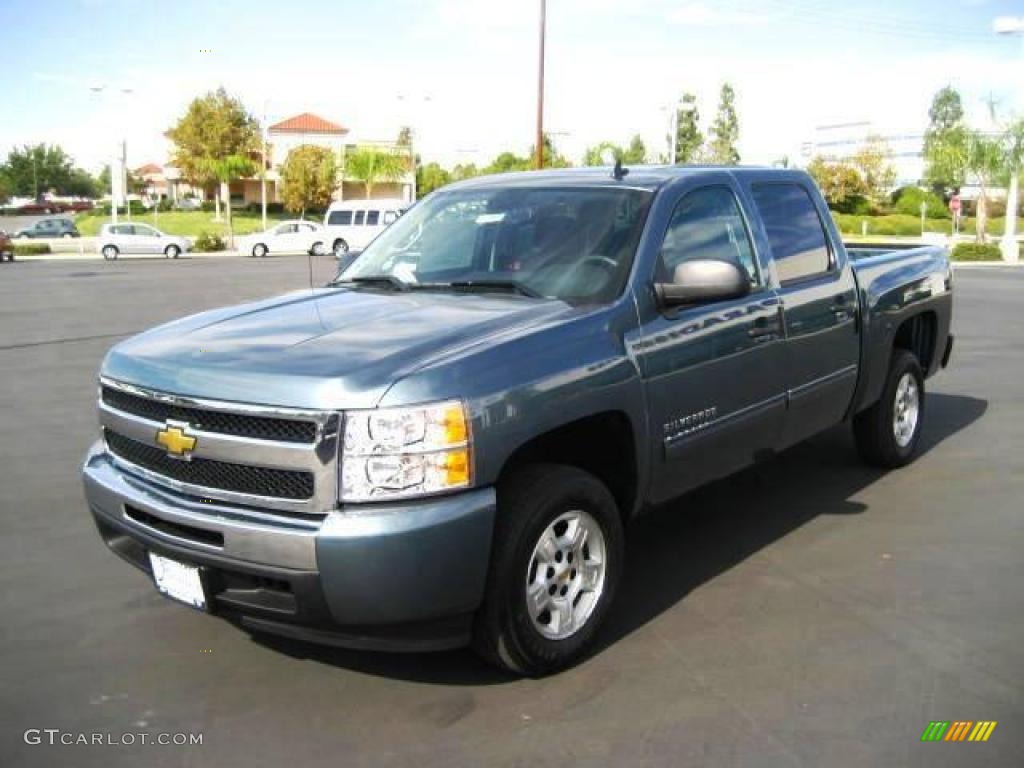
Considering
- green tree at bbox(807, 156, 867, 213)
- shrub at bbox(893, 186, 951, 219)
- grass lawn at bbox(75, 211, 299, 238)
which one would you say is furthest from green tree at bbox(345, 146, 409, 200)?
shrub at bbox(893, 186, 951, 219)

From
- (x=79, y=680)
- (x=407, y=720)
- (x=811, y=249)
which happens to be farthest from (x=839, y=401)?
(x=79, y=680)

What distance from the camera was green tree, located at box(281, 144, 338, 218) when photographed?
66.3 meters

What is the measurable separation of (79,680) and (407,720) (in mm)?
1294

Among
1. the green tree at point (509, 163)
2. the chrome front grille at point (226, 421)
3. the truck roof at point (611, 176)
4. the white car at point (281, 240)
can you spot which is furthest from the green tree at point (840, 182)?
the chrome front grille at point (226, 421)

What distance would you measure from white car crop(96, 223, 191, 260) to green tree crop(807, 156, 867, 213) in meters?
40.9

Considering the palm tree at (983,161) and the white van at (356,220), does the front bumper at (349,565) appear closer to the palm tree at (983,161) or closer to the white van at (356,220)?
the white van at (356,220)

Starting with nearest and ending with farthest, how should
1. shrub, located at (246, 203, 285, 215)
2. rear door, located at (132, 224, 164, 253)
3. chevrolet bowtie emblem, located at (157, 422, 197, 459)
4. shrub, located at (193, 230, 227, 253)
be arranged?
chevrolet bowtie emblem, located at (157, 422, 197, 459) < rear door, located at (132, 224, 164, 253) < shrub, located at (193, 230, 227, 253) < shrub, located at (246, 203, 285, 215)

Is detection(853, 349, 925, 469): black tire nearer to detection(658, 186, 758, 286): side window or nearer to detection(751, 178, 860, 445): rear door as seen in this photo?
detection(751, 178, 860, 445): rear door

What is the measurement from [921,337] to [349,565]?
520 centimetres

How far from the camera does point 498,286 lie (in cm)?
423

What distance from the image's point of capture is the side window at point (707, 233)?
4379 millimetres

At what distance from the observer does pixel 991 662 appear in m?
3.81

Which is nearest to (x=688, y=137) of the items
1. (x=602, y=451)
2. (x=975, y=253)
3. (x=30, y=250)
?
(x=975, y=253)

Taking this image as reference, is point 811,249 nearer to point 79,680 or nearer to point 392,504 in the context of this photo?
point 392,504
